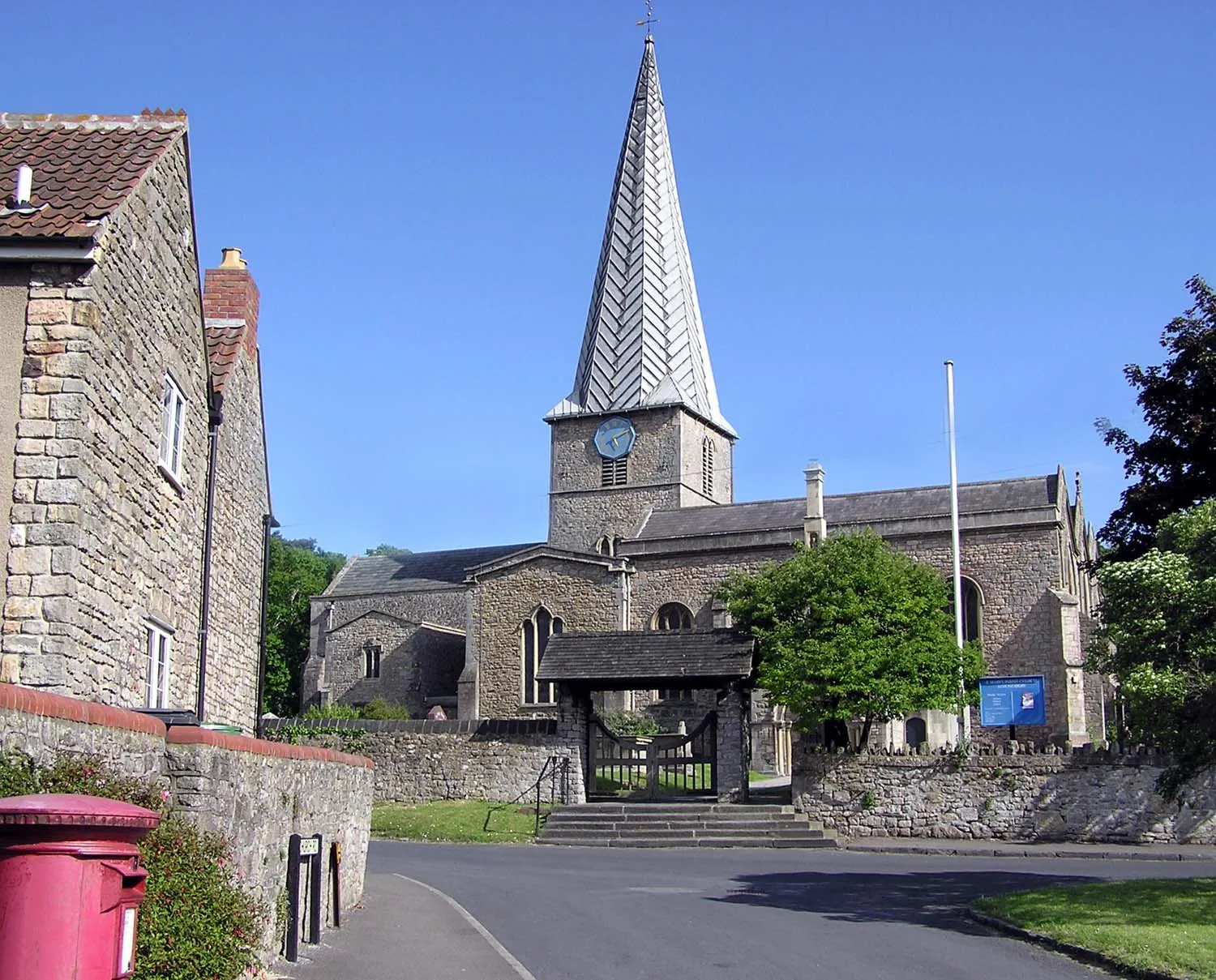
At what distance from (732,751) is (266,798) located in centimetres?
2066

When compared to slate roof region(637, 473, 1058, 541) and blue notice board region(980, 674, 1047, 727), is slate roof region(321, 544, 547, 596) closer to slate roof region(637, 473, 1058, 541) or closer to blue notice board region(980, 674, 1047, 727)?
slate roof region(637, 473, 1058, 541)

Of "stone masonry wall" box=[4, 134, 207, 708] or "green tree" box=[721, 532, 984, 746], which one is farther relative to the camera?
"green tree" box=[721, 532, 984, 746]

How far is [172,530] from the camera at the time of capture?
614 inches

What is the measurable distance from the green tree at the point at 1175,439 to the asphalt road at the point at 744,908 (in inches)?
241

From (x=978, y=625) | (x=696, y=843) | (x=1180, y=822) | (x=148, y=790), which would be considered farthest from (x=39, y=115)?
(x=978, y=625)

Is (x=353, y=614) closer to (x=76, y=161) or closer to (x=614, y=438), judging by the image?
(x=614, y=438)

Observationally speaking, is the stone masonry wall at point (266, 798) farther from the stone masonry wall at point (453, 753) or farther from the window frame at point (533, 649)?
the window frame at point (533, 649)

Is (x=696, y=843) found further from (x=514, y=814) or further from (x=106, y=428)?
(x=106, y=428)

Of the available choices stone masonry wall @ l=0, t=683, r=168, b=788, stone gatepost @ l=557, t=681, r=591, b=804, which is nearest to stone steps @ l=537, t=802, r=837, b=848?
stone gatepost @ l=557, t=681, r=591, b=804

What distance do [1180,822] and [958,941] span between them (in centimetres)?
1500

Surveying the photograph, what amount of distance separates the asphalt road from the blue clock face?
111ft

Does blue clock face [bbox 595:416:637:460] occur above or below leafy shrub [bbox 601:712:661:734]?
above

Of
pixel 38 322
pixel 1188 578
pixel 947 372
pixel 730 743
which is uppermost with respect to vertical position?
pixel 947 372

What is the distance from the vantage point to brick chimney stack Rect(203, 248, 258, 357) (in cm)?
1969
